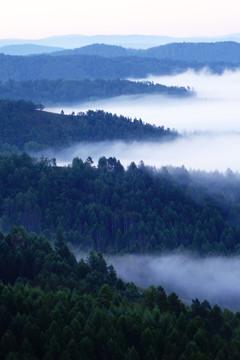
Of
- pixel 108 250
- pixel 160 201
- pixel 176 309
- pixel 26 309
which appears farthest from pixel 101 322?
pixel 160 201

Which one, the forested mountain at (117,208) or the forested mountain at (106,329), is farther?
the forested mountain at (117,208)

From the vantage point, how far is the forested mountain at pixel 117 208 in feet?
405

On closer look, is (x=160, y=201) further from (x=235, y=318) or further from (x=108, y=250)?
(x=235, y=318)

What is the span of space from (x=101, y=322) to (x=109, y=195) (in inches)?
3543

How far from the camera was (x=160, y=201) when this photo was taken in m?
139

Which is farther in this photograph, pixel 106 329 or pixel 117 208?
pixel 117 208

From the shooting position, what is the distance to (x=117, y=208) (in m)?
136

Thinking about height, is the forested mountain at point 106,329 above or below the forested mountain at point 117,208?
above

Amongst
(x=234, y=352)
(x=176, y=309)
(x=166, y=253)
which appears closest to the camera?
(x=234, y=352)

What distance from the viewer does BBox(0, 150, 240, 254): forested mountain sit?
124 meters

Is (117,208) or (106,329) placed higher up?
(106,329)

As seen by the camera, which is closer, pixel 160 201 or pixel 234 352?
pixel 234 352

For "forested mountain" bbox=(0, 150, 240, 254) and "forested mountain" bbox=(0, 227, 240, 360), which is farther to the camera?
"forested mountain" bbox=(0, 150, 240, 254)

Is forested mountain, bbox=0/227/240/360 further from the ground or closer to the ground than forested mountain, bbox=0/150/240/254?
further from the ground
